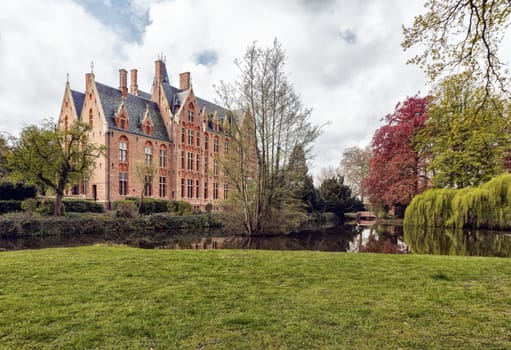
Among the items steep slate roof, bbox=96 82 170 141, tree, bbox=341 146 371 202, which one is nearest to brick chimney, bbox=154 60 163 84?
steep slate roof, bbox=96 82 170 141

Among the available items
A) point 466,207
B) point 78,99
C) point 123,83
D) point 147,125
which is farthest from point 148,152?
point 466,207

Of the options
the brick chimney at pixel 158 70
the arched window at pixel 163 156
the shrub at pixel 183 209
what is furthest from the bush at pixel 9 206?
the brick chimney at pixel 158 70

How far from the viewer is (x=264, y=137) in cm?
1664

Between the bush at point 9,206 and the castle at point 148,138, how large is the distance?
18.5 feet

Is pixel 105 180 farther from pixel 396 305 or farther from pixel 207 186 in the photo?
pixel 396 305

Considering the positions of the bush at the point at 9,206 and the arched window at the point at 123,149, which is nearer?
the bush at the point at 9,206

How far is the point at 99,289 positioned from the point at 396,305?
13.1ft

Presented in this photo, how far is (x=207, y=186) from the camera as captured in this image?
35.1 meters

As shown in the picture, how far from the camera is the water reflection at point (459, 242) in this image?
11367 mm

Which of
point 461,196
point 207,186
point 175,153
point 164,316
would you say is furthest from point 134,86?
point 164,316

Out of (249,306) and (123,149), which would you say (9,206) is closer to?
(123,149)

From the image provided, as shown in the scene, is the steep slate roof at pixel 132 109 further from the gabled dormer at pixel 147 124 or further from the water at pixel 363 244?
the water at pixel 363 244

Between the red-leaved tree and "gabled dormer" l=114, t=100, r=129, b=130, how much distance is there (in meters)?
21.9

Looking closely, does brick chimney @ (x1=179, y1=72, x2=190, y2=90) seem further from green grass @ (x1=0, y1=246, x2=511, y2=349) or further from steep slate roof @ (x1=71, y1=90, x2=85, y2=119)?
green grass @ (x1=0, y1=246, x2=511, y2=349)
